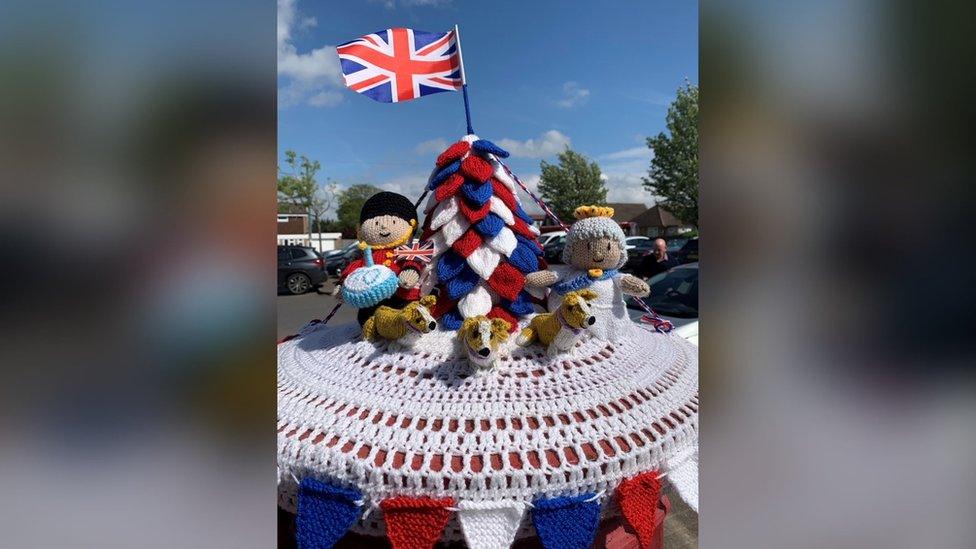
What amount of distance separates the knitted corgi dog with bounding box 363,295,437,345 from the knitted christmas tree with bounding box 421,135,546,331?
0.11m

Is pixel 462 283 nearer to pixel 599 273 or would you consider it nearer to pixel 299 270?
pixel 599 273

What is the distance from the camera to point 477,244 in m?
1.48

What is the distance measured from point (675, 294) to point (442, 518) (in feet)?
10.6

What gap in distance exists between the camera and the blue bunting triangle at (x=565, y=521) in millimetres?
979

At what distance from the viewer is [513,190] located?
164 centimetres

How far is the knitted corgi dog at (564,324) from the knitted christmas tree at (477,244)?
9cm

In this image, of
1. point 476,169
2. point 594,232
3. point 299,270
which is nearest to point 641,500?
point 594,232

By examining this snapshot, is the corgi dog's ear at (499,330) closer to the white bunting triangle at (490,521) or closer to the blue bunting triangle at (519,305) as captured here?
the blue bunting triangle at (519,305)

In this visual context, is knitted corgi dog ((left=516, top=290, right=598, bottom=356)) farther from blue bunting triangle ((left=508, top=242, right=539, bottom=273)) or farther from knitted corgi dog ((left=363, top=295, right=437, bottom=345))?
knitted corgi dog ((left=363, top=295, right=437, bottom=345))
